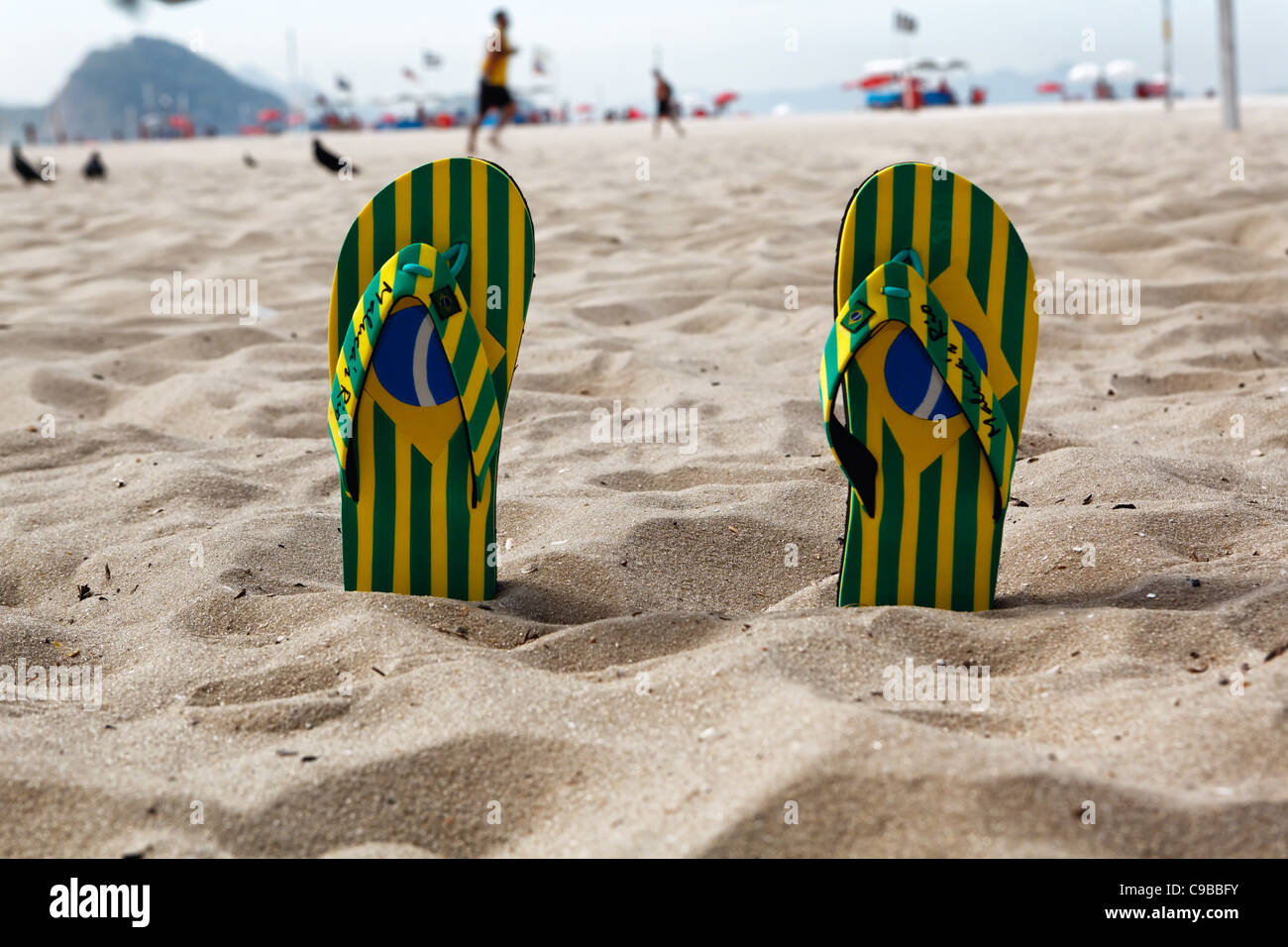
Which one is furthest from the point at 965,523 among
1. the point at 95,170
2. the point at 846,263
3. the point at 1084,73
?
the point at 1084,73

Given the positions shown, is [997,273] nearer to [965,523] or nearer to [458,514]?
[965,523]

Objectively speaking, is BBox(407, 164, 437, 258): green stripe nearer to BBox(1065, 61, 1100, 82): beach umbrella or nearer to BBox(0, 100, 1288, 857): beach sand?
BBox(0, 100, 1288, 857): beach sand

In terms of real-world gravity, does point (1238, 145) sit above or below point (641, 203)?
above

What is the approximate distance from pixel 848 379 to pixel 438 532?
1.89 feet

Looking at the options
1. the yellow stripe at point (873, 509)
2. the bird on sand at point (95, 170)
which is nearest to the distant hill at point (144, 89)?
the bird on sand at point (95, 170)

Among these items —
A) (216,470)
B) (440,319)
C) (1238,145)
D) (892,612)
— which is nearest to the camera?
(892,612)

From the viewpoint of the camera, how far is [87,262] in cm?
410

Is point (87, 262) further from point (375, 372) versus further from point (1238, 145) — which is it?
point (1238, 145)

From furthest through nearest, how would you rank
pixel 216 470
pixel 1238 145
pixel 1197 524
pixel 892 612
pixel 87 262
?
pixel 1238 145, pixel 87 262, pixel 216 470, pixel 1197 524, pixel 892 612

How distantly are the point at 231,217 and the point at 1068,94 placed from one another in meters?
27.4

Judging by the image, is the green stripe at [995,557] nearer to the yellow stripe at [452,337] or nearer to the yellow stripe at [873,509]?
the yellow stripe at [873,509]

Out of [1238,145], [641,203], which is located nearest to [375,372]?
[641,203]

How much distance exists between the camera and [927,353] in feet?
4.61

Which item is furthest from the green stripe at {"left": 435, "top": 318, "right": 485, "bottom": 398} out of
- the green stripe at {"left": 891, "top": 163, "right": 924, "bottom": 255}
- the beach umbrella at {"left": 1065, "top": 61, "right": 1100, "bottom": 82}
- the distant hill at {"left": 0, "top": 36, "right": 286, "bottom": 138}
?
the distant hill at {"left": 0, "top": 36, "right": 286, "bottom": 138}
